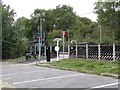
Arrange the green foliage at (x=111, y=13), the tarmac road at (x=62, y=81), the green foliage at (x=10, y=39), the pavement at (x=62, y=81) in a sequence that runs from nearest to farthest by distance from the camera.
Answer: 1. the pavement at (x=62, y=81)
2. the tarmac road at (x=62, y=81)
3. the green foliage at (x=111, y=13)
4. the green foliage at (x=10, y=39)

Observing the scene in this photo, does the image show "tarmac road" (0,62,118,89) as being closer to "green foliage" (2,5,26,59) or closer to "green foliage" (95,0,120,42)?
"green foliage" (95,0,120,42)

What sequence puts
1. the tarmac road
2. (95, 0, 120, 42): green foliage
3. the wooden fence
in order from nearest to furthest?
the tarmac road < the wooden fence < (95, 0, 120, 42): green foliage

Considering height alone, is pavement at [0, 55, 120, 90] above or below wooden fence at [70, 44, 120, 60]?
below

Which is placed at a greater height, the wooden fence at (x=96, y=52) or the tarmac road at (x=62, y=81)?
the wooden fence at (x=96, y=52)

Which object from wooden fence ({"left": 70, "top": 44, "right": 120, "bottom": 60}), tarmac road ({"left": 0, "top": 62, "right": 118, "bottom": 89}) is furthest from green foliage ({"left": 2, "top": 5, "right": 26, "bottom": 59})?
tarmac road ({"left": 0, "top": 62, "right": 118, "bottom": 89})

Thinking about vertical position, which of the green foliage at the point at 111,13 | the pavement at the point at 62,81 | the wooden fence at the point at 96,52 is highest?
the green foliage at the point at 111,13

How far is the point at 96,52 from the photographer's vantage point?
30.3 m

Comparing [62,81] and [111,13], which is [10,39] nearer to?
[111,13]

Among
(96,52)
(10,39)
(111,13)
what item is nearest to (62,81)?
(96,52)

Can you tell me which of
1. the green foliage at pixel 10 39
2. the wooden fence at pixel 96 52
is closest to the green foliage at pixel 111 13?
the wooden fence at pixel 96 52

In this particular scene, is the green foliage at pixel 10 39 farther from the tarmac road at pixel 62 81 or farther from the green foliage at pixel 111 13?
the tarmac road at pixel 62 81

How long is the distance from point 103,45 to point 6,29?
26.4m

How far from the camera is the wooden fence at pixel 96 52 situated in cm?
2717

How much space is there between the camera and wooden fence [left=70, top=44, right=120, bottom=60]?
27172mm
